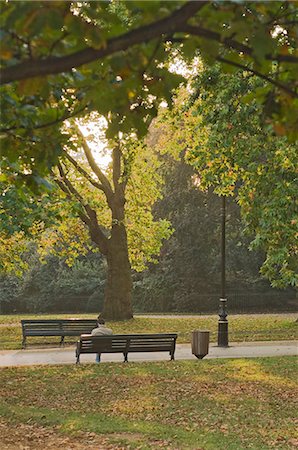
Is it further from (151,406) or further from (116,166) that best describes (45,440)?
(116,166)

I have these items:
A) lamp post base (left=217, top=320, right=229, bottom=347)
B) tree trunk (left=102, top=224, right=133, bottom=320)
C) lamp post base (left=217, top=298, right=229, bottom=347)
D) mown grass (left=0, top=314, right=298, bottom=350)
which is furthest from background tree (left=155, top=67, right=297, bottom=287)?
tree trunk (left=102, top=224, right=133, bottom=320)

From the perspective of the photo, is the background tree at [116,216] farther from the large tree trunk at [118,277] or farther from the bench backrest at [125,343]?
the bench backrest at [125,343]

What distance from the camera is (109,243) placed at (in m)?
30.8

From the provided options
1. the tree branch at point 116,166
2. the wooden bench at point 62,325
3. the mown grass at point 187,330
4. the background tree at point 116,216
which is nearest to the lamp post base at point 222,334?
the mown grass at point 187,330

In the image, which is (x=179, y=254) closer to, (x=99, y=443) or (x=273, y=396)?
(x=273, y=396)

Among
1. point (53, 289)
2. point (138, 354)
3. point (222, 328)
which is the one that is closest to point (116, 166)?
point (222, 328)

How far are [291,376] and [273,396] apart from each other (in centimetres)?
237

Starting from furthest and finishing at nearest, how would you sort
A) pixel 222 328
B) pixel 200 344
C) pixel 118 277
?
1. pixel 118 277
2. pixel 222 328
3. pixel 200 344

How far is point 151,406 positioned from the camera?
11016 millimetres

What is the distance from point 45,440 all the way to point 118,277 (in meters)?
21.6

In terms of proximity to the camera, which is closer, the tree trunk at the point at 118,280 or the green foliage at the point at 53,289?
the tree trunk at the point at 118,280

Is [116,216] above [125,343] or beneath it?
above

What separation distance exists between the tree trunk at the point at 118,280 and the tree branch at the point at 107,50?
27.8 m

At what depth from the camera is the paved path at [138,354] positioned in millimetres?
17077
